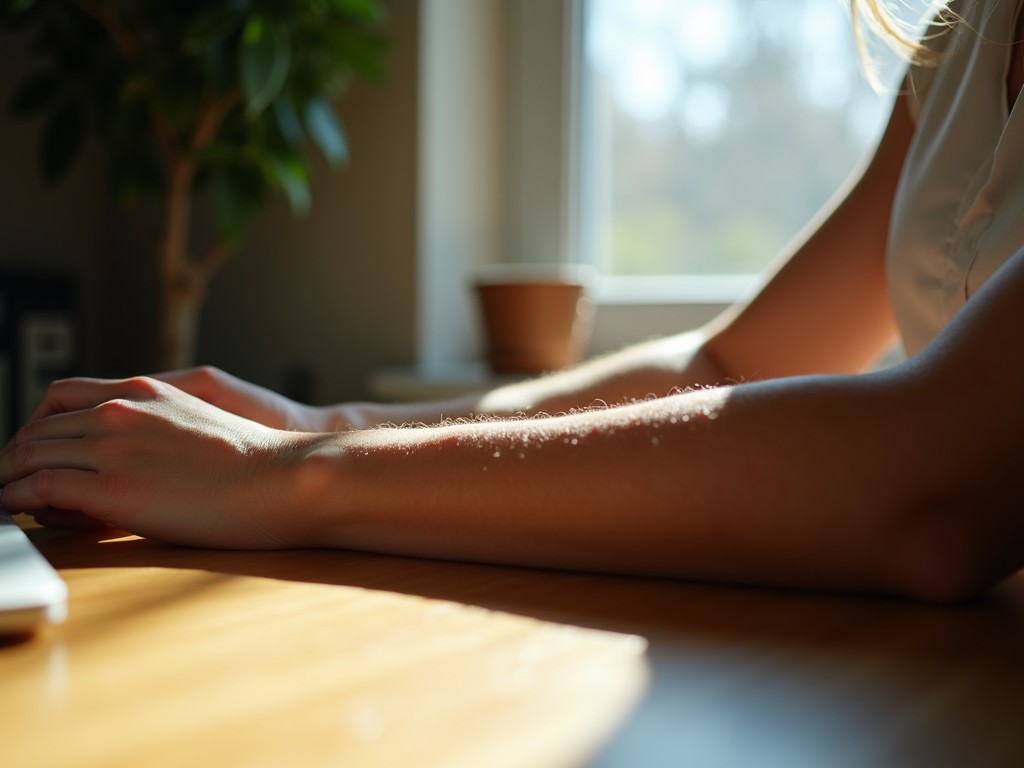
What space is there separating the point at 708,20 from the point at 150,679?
1.66m

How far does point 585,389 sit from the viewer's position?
799 mm

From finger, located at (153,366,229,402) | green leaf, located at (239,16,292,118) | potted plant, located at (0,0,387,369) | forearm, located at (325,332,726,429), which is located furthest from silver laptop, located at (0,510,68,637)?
potted plant, located at (0,0,387,369)

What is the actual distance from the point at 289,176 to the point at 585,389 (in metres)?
0.97

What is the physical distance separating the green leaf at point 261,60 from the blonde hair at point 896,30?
0.88 m

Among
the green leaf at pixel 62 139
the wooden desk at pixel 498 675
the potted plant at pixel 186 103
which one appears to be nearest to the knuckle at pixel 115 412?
the wooden desk at pixel 498 675

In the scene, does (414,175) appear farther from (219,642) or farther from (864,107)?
(219,642)

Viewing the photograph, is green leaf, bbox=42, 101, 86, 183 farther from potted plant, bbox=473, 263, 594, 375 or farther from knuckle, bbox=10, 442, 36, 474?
knuckle, bbox=10, 442, 36, 474

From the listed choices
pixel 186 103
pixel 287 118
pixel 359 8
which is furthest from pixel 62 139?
pixel 359 8

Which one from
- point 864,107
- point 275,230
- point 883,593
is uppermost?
point 864,107

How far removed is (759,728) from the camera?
271 mm

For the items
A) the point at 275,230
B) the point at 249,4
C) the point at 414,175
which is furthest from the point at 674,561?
the point at 275,230

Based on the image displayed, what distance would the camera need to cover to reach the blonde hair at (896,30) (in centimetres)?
69

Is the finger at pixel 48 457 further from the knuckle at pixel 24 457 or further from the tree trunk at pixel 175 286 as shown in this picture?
the tree trunk at pixel 175 286

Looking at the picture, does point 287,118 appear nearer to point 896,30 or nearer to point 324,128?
point 324,128
